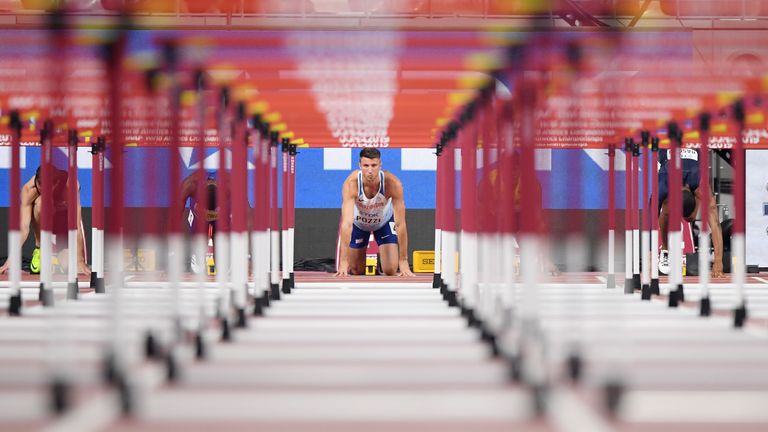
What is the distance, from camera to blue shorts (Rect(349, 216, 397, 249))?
46.4ft

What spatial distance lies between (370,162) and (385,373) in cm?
794

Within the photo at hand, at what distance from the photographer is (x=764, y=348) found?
21.2 feet

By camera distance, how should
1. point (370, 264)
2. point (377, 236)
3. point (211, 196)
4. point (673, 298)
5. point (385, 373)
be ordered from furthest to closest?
point (211, 196) < point (370, 264) < point (377, 236) < point (673, 298) < point (385, 373)

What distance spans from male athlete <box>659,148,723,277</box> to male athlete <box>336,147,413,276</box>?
3.50m

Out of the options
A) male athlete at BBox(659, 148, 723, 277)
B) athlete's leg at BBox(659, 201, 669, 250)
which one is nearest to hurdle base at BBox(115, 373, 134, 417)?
male athlete at BBox(659, 148, 723, 277)

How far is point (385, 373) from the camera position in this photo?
17.6 feet

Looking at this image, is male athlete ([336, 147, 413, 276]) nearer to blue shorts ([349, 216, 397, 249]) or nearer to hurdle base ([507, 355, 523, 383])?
blue shorts ([349, 216, 397, 249])

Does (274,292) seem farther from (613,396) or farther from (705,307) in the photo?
(613,396)

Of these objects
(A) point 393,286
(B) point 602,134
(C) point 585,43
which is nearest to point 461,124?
(B) point 602,134

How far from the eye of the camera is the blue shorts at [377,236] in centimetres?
1413

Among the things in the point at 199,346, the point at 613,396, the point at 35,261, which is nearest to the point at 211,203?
the point at 35,261

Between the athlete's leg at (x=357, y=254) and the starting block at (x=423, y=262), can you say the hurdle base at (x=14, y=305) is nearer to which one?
the athlete's leg at (x=357, y=254)

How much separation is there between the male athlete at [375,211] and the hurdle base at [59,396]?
29.5 ft

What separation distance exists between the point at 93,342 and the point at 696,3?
27.9 ft
